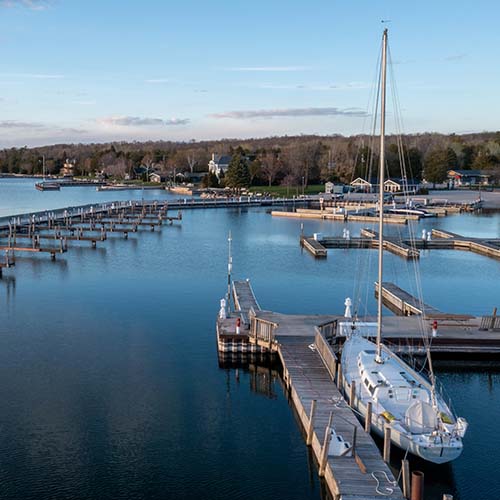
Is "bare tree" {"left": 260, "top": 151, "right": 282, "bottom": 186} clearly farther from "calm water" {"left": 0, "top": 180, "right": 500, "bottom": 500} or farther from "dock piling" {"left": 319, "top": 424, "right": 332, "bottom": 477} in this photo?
"dock piling" {"left": 319, "top": 424, "right": 332, "bottom": 477}

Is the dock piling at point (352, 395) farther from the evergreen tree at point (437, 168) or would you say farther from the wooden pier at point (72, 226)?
the evergreen tree at point (437, 168)

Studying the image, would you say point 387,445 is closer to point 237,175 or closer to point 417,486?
point 417,486

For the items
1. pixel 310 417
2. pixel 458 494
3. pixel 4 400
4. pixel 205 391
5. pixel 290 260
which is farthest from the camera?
pixel 290 260

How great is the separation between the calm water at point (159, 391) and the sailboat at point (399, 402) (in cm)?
93

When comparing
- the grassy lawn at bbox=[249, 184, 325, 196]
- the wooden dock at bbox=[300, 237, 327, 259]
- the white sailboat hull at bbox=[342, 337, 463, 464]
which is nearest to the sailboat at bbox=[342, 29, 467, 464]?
the white sailboat hull at bbox=[342, 337, 463, 464]

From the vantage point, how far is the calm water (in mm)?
14227

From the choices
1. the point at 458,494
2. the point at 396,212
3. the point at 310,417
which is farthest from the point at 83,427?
the point at 396,212

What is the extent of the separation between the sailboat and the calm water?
931 mm

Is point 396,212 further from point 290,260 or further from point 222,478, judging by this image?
point 222,478

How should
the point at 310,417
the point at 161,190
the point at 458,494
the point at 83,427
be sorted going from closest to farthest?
the point at 458,494 → the point at 310,417 → the point at 83,427 → the point at 161,190

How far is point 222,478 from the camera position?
563 inches

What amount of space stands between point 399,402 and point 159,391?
23.4 ft

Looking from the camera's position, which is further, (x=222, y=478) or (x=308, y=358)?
(x=308, y=358)

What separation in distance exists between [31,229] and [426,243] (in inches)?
1240
